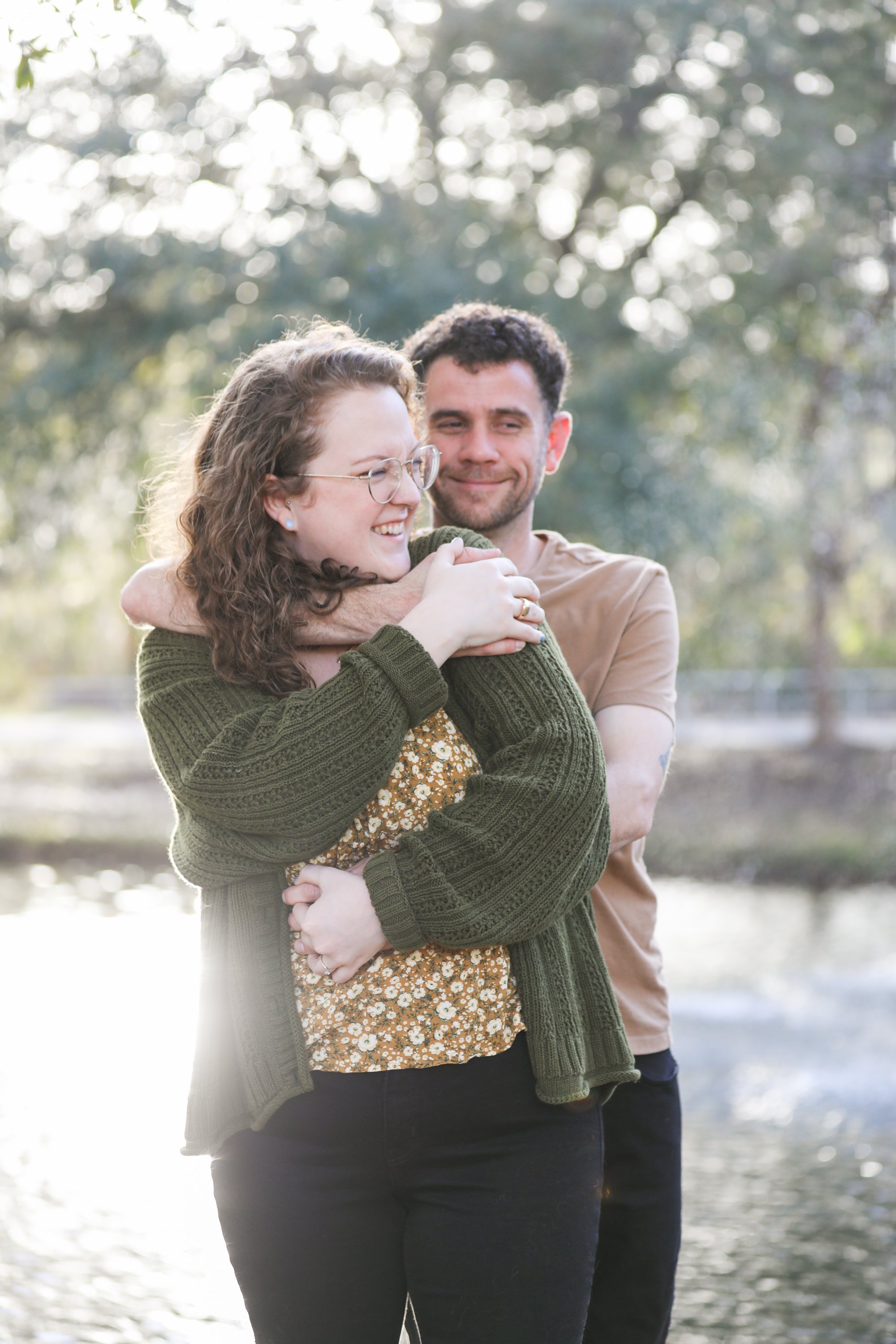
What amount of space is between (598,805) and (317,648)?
384 mm

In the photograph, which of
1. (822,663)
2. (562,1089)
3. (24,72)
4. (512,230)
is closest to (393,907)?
(562,1089)

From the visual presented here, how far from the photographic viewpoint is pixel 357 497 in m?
1.51

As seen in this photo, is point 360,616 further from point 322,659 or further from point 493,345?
point 493,345

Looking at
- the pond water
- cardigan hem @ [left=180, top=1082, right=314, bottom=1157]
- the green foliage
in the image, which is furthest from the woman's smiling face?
the green foliage

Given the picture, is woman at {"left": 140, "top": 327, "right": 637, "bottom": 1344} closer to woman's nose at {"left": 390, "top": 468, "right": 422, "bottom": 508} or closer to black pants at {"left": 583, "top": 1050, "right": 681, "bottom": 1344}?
woman's nose at {"left": 390, "top": 468, "right": 422, "bottom": 508}

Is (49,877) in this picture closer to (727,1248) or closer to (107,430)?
(107,430)

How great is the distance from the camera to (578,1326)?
1.45 metres

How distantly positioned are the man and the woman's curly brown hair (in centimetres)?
50

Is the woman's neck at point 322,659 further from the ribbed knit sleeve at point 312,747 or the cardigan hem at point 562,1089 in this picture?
the cardigan hem at point 562,1089

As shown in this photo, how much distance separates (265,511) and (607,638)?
65 centimetres

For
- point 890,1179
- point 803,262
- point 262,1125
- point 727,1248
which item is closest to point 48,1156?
point 727,1248

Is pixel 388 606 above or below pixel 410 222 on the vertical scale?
below

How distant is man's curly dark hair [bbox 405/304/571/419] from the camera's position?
2041 mm

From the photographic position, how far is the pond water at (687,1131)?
3570 mm
